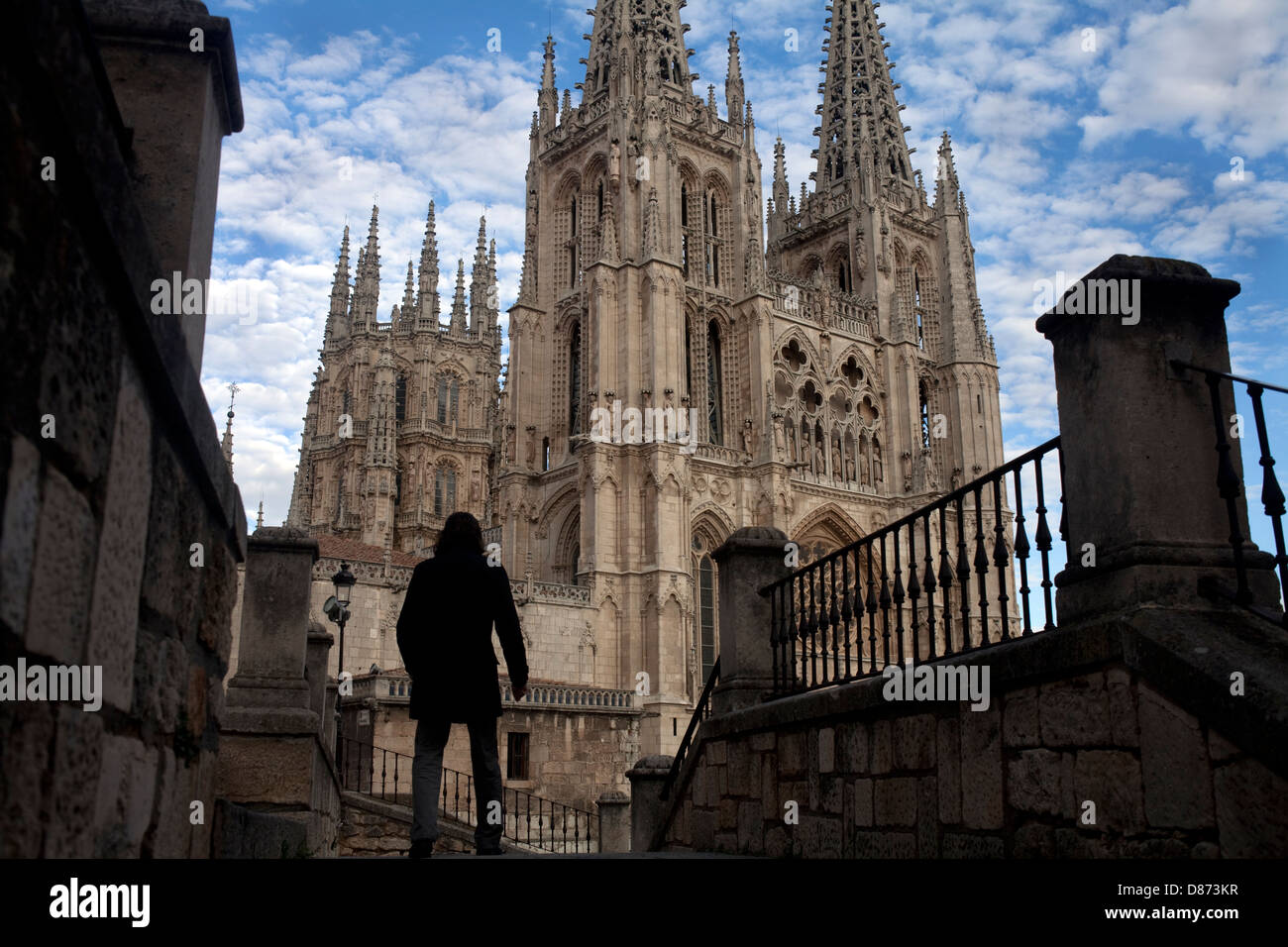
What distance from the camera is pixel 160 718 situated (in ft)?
10.2

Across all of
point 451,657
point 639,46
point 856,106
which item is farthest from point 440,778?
point 856,106

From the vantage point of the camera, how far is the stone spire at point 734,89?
4391cm

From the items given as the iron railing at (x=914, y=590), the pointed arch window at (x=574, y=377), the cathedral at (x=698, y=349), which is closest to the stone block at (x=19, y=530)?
the iron railing at (x=914, y=590)

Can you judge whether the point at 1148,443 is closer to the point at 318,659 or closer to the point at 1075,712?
the point at 1075,712

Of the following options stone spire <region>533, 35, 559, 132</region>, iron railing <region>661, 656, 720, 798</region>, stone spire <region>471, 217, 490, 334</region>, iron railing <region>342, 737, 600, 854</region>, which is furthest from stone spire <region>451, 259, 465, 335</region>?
iron railing <region>661, 656, 720, 798</region>

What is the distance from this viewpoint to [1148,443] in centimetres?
436

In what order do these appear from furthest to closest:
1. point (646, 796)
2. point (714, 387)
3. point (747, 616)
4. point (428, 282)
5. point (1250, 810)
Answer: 1. point (428, 282)
2. point (714, 387)
3. point (646, 796)
4. point (747, 616)
5. point (1250, 810)

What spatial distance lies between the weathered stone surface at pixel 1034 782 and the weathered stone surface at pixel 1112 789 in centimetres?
14

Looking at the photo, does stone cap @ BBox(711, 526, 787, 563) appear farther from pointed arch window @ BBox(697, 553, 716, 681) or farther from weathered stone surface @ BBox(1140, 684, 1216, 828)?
pointed arch window @ BBox(697, 553, 716, 681)

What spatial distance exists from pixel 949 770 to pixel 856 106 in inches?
2007

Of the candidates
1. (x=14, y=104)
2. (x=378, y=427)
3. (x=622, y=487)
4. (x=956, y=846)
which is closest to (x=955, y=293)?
(x=622, y=487)

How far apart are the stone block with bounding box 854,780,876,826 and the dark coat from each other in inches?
77.1

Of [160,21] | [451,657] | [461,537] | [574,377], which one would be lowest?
[451,657]

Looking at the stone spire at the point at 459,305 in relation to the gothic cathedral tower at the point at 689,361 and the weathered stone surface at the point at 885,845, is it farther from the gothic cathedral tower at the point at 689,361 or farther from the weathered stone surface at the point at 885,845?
the weathered stone surface at the point at 885,845
